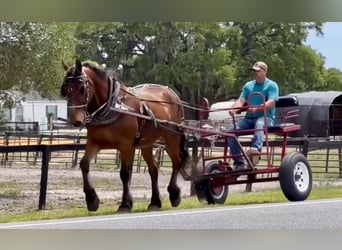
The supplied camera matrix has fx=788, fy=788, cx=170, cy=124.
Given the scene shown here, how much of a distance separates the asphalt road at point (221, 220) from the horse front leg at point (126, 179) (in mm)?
92

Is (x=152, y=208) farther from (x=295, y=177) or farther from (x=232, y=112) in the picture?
(x=295, y=177)

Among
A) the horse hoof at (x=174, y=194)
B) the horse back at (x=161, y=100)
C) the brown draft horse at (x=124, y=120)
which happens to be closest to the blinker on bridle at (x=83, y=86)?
the brown draft horse at (x=124, y=120)

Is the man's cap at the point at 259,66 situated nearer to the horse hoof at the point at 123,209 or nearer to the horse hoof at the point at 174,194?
the horse hoof at the point at 174,194

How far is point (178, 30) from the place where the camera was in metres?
5.94

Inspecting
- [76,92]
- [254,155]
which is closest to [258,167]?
[254,155]

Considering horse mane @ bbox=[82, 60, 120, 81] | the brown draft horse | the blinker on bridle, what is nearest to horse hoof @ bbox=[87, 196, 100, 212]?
the brown draft horse

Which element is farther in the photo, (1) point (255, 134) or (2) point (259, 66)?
(2) point (259, 66)

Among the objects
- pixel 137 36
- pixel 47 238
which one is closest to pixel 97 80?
pixel 137 36

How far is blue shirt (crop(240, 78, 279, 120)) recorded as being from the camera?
5.67 metres

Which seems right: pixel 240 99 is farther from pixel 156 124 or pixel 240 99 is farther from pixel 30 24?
pixel 30 24

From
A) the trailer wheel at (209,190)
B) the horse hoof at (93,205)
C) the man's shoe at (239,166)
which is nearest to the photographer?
the horse hoof at (93,205)

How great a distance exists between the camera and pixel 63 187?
18.8 feet

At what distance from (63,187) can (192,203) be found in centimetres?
97

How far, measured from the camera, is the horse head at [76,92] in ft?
17.1
